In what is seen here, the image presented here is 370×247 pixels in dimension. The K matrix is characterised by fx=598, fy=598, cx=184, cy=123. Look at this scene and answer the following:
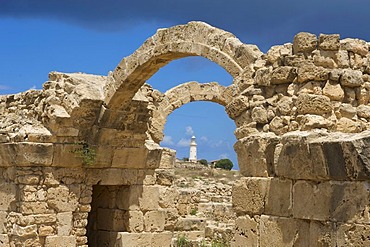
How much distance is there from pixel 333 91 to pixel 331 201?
4.75ft

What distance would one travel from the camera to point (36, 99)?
35.4 feet

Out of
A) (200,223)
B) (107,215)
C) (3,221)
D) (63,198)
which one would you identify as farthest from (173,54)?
(200,223)

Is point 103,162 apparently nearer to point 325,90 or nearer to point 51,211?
point 51,211

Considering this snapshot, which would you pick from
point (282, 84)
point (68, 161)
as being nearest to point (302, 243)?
point (282, 84)

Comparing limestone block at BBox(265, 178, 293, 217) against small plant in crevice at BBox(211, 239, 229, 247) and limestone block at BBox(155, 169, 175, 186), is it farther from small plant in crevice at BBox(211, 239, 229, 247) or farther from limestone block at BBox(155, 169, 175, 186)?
small plant in crevice at BBox(211, 239, 229, 247)

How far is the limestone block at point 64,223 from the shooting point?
34.2ft

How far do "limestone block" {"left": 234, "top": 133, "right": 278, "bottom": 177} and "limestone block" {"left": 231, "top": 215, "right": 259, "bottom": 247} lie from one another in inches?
19.1

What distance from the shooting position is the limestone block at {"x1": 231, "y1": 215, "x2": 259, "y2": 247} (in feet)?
20.3

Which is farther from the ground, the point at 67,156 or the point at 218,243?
the point at 67,156

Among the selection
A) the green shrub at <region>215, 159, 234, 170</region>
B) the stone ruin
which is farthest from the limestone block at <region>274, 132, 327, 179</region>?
the green shrub at <region>215, 159, 234, 170</region>

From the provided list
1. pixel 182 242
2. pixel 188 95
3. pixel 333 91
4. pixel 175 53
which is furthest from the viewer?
pixel 188 95

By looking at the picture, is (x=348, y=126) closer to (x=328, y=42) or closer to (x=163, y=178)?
(x=328, y=42)

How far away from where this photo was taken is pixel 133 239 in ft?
36.3

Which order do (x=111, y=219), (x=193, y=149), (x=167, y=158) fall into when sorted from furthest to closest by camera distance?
1. (x=193, y=149)
2. (x=167, y=158)
3. (x=111, y=219)
